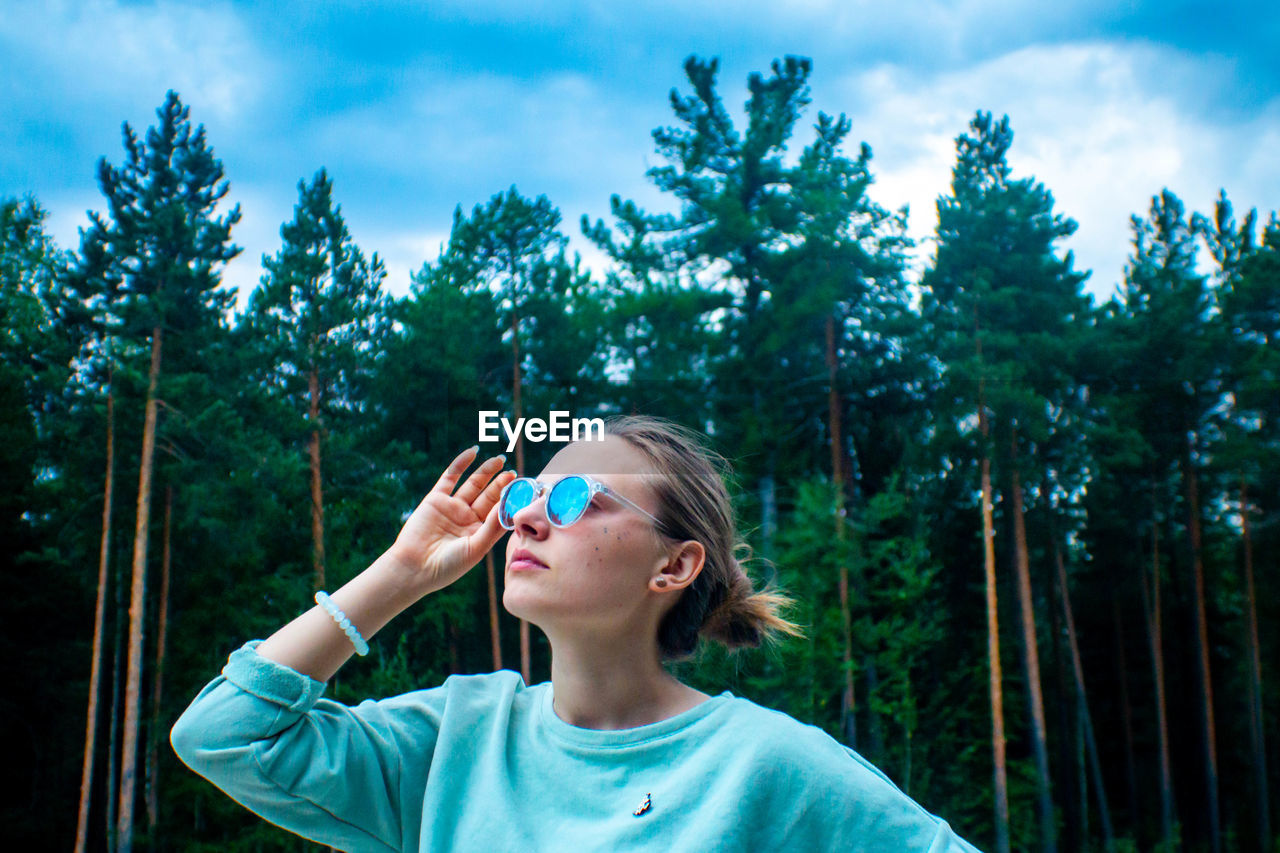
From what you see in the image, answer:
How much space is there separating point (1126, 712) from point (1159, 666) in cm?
125

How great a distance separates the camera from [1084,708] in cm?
1288

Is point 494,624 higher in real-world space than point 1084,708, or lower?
higher

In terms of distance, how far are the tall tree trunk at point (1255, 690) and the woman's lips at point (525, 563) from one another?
38.4 ft

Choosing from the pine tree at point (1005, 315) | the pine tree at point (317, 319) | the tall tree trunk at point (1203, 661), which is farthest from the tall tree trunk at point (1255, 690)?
the pine tree at point (317, 319)

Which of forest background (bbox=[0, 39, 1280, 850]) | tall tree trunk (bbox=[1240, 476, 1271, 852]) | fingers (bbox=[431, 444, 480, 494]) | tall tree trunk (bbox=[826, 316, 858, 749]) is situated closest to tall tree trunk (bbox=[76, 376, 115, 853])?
forest background (bbox=[0, 39, 1280, 850])

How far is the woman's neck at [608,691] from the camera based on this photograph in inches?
40.8

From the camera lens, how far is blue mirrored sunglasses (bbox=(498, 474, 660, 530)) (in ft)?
3.45

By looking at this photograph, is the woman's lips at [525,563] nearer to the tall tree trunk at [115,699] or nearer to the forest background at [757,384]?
the forest background at [757,384]

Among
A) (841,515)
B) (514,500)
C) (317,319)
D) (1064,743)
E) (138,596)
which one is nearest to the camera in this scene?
(514,500)

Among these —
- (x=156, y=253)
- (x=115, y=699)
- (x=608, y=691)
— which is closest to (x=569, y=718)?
(x=608, y=691)

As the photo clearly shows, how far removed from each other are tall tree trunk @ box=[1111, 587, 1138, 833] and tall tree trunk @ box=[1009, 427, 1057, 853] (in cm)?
341

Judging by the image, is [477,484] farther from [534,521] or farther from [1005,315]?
[1005,315]

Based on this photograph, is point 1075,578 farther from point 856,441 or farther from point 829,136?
point 829,136

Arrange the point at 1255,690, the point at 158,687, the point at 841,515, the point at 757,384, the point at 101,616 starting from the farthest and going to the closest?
the point at 1255,690 < the point at 158,687 < the point at 101,616 < the point at 841,515 < the point at 757,384
